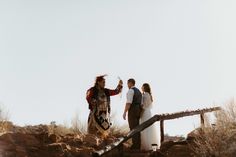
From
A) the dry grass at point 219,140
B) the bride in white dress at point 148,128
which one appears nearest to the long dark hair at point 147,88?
the bride in white dress at point 148,128

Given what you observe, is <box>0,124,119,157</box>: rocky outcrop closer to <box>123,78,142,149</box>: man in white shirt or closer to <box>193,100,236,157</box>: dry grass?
<box>123,78,142,149</box>: man in white shirt

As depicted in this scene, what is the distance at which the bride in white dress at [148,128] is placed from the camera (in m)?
12.1

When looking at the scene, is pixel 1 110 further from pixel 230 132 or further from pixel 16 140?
pixel 230 132

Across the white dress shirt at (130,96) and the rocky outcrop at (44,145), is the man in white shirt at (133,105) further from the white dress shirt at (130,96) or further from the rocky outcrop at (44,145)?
the rocky outcrop at (44,145)

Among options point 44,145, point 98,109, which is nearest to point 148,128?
point 98,109

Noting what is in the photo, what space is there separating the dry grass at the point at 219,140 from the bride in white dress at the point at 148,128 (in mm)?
2926

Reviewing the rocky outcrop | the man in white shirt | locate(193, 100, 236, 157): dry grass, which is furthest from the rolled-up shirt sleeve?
locate(193, 100, 236, 157): dry grass

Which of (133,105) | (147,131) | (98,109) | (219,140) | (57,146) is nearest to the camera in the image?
(219,140)

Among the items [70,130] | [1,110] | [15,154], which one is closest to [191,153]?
[15,154]

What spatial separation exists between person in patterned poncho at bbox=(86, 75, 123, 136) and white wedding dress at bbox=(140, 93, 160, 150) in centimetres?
130

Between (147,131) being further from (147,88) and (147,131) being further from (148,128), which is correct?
(147,88)

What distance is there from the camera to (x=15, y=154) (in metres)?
9.91

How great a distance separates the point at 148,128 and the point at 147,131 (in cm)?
9

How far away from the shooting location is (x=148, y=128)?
481 inches
